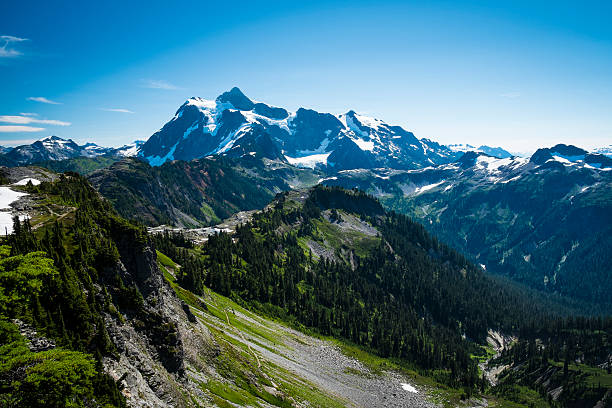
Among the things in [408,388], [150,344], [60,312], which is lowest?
[408,388]

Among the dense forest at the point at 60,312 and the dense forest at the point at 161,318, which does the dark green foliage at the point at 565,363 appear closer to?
the dense forest at the point at 161,318

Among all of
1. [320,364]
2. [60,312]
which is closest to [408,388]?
[320,364]

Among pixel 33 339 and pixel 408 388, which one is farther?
pixel 408 388

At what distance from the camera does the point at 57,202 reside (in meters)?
66.3

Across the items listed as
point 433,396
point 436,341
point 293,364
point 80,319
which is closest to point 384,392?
point 433,396

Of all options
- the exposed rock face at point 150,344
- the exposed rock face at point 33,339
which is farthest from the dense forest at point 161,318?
the exposed rock face at point 150,344

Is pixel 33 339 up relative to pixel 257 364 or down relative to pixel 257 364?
up

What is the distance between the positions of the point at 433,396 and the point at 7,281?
Answer: 121074 millimetres

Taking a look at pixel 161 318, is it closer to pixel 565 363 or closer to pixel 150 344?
pixel 150 344

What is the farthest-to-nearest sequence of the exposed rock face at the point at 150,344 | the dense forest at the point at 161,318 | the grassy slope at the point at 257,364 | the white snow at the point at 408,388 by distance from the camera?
the white snow at the point at 408,388, the grassy slope at the point at 257,364, the exposed rock face at the point at 150,344, the dense forest at the point at 161,318

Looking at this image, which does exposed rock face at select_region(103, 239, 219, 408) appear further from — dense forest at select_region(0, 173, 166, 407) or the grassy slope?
the grassy slope

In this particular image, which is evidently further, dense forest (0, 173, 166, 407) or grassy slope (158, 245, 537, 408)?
grassy slope (158, 245, 537, 408)

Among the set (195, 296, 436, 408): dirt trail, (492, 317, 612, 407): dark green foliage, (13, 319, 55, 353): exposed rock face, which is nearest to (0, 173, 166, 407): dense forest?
(13, 319, 55, 353): exposed rock face

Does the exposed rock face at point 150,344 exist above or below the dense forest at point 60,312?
below
